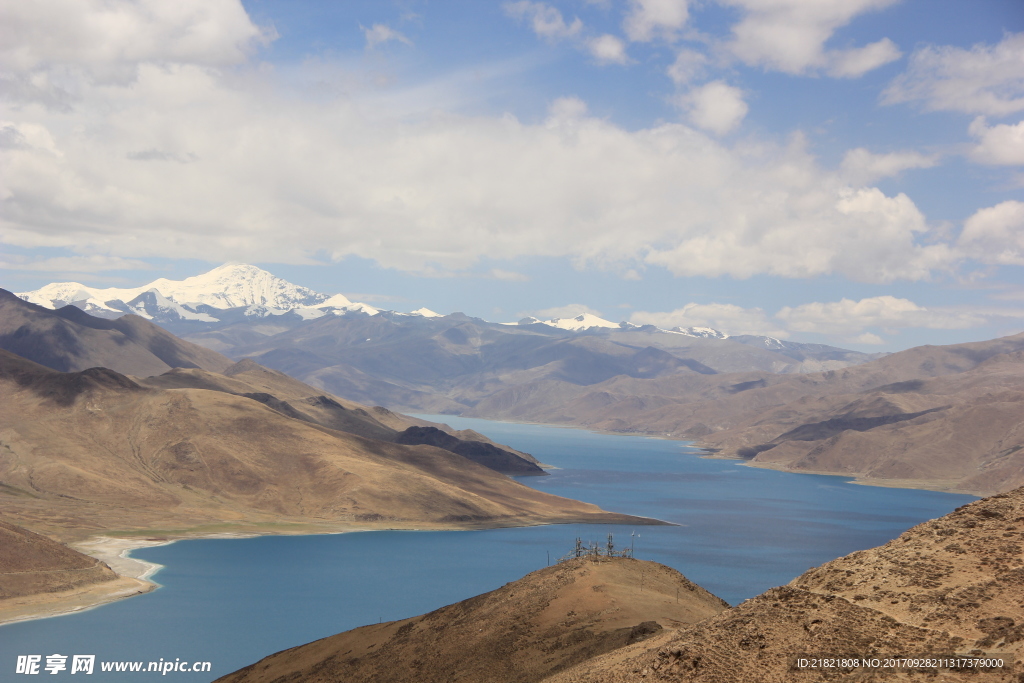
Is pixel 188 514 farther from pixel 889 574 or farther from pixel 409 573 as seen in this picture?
pixel 889 574

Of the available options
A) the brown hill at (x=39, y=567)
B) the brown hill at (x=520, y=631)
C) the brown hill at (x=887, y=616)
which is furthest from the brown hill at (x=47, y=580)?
the brown hill at (x=887, y=616)

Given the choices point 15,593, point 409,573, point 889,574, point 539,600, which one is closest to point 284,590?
point 409,573

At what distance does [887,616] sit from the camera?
113 ft

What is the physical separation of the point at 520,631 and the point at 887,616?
2985cm

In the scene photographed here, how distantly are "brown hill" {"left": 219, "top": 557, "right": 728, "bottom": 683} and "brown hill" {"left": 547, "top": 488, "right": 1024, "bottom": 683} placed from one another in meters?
12.9

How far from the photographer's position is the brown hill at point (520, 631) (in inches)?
2104

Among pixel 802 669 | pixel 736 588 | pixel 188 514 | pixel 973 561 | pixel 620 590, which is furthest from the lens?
pixel 188 514

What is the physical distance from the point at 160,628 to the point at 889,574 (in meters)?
105

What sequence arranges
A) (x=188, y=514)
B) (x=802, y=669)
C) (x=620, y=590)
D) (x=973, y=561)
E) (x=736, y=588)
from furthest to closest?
1. (x=188, y=514)
2. (x=736, y=588)
3. (x=620, y=590)
4. (x=973, y=561)
5. (x=802, y=669)

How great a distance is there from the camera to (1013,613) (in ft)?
107

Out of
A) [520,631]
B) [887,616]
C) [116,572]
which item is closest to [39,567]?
[116,572]

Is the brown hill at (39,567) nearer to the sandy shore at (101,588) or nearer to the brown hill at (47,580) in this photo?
the brown hill at (47,580)

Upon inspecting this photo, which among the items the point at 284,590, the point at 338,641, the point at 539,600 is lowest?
the point at 284,590

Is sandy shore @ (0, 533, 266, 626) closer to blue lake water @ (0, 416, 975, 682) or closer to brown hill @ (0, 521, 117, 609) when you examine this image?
brown hill @ (0, 521, 117, 609)
